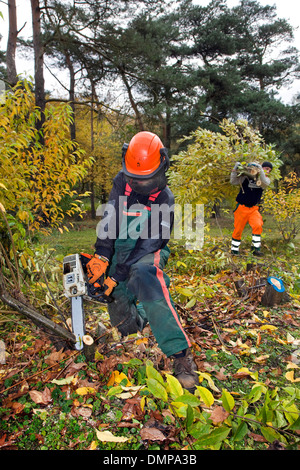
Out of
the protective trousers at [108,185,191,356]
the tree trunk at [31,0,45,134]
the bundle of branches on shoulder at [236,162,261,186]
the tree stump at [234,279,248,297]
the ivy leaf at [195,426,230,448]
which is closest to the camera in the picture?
the ivy leaf at [195,426,230,448]

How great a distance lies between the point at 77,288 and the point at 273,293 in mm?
2216

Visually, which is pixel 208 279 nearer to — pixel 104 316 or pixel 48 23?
pixel 104 316

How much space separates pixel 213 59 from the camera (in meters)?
15.5

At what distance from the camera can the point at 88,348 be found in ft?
6.54

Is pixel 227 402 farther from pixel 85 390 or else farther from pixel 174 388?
pixel 85 390

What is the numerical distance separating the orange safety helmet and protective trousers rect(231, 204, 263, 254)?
356 centimetres

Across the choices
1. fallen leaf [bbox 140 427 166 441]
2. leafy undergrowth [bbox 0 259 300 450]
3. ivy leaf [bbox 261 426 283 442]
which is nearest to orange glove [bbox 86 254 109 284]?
leafy undergrowth [bbox 0 259 300 450]

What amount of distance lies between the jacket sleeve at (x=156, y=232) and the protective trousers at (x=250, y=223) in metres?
3.42

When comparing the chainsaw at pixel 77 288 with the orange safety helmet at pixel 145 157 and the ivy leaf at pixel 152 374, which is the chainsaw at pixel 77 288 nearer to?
the ivy leaf at pixel 152 374

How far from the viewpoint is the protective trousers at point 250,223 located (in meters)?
5.15

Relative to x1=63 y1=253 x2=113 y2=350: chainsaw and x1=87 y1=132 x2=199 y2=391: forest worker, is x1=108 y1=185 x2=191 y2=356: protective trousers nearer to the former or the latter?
x1=87 y1=132 x2=199 y2=391: forest worker

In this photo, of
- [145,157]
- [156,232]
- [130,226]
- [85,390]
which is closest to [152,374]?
[85,390]

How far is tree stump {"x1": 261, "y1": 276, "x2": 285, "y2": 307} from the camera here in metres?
3.07

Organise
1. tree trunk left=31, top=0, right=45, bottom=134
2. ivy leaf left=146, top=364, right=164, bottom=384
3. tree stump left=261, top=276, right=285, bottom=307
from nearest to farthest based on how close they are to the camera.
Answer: ivy leaf left=146, top=364, right=164, bottom=384, tree stump left=261, top=276, right=285, bottom=307, tree trunk left=31, top=0, right=45, bottom=134
